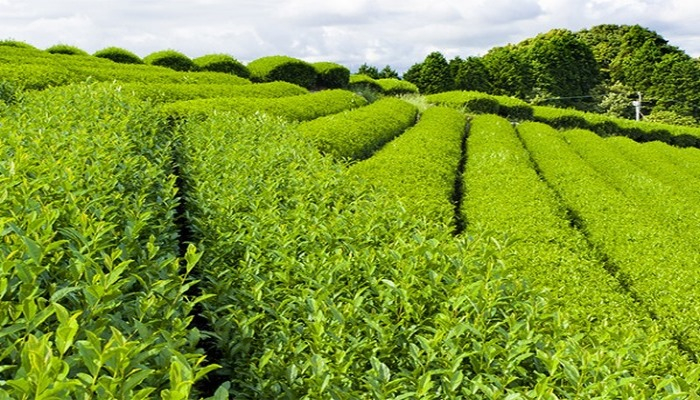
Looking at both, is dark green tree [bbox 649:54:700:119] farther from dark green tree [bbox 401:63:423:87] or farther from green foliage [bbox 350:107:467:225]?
green foliage [bbox 350:107:467:225]

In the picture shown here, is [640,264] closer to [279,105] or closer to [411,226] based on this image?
[411,226]

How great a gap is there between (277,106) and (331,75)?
1533 cm

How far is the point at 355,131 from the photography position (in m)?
14.0

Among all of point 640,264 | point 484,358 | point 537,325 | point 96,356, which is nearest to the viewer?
point 96,356

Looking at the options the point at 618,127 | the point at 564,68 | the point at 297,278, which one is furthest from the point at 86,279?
the point at 564,68

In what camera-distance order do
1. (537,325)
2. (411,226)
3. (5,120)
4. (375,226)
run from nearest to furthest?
1. (537,325)
2. (375,226)
3. (411,226)
4. (5,120)

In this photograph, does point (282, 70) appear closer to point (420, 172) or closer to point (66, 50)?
point (66, 50)

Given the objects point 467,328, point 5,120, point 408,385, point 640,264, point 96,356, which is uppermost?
point 5,120

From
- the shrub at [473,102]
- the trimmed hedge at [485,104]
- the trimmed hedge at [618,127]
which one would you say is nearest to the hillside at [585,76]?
the trimmed hedge at [485,104]

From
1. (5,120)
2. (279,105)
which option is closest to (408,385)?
(5,120)

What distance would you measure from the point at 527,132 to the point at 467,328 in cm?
2086

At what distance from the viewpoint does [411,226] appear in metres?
4.72

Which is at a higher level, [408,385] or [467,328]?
[467,328]

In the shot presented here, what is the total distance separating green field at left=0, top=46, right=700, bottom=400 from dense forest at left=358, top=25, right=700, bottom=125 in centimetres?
4000
